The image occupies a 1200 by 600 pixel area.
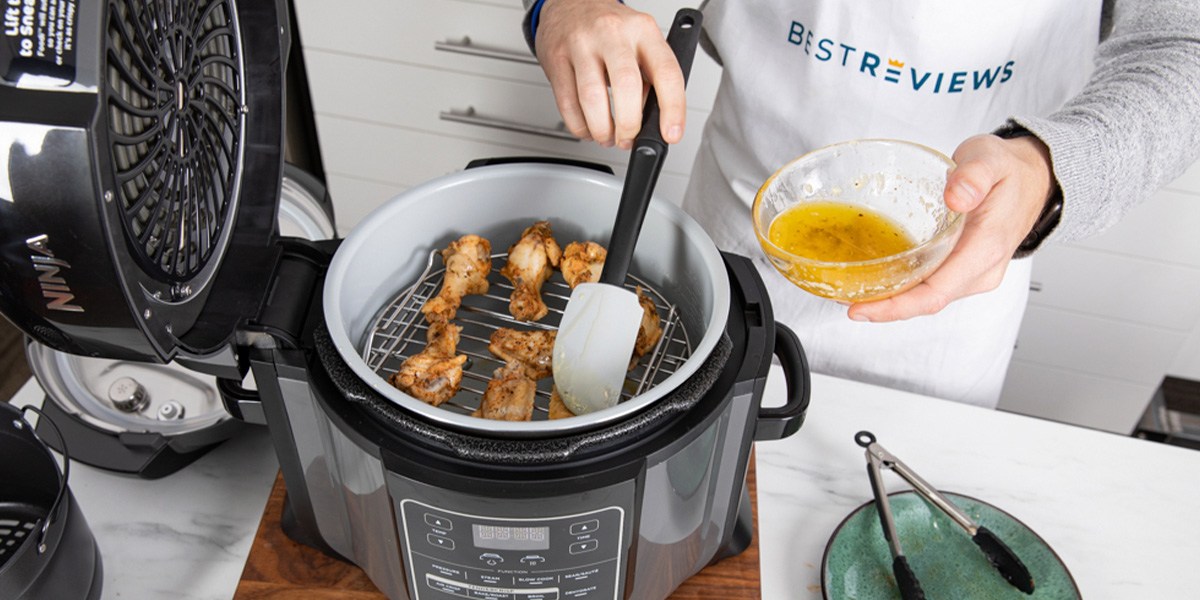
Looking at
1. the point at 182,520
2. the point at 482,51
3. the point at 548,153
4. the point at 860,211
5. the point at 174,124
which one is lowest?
the point at 548,153

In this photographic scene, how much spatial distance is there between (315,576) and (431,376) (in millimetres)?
265

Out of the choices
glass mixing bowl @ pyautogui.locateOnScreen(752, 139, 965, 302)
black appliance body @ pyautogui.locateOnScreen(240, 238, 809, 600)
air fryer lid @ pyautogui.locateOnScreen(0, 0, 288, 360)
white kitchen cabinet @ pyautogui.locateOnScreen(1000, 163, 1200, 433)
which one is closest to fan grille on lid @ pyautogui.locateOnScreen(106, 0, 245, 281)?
air fryer lid @ pyautogui.locateOnScreen(0, 0, 288, 360)

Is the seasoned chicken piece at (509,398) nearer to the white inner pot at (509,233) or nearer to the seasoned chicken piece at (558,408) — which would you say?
the seasoned chicken piece at (558,408)

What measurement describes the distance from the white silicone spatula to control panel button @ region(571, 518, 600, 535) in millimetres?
104

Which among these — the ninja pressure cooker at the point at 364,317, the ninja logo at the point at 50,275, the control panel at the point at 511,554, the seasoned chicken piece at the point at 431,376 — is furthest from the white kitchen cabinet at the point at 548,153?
the ninja logo at the point at 50,275

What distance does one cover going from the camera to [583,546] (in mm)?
669

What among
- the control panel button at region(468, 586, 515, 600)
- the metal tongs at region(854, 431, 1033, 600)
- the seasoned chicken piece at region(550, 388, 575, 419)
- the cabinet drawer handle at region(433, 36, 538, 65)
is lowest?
the metal tongs at region(854, 431, 1033, 600)

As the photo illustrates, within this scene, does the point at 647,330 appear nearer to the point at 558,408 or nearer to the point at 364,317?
the point at 558,408

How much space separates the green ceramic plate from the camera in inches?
33.5

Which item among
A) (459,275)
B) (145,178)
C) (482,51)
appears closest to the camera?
(145,178)

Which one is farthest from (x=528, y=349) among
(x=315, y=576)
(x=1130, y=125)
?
(x=1130, y=125)

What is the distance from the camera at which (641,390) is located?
0.76 metres

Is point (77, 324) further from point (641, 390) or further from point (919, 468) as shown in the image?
point (919, 468)

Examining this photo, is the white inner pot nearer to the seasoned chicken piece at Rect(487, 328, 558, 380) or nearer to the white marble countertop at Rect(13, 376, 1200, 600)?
the seasoned chicken piece at Rect(487, 328, 558, 380)
